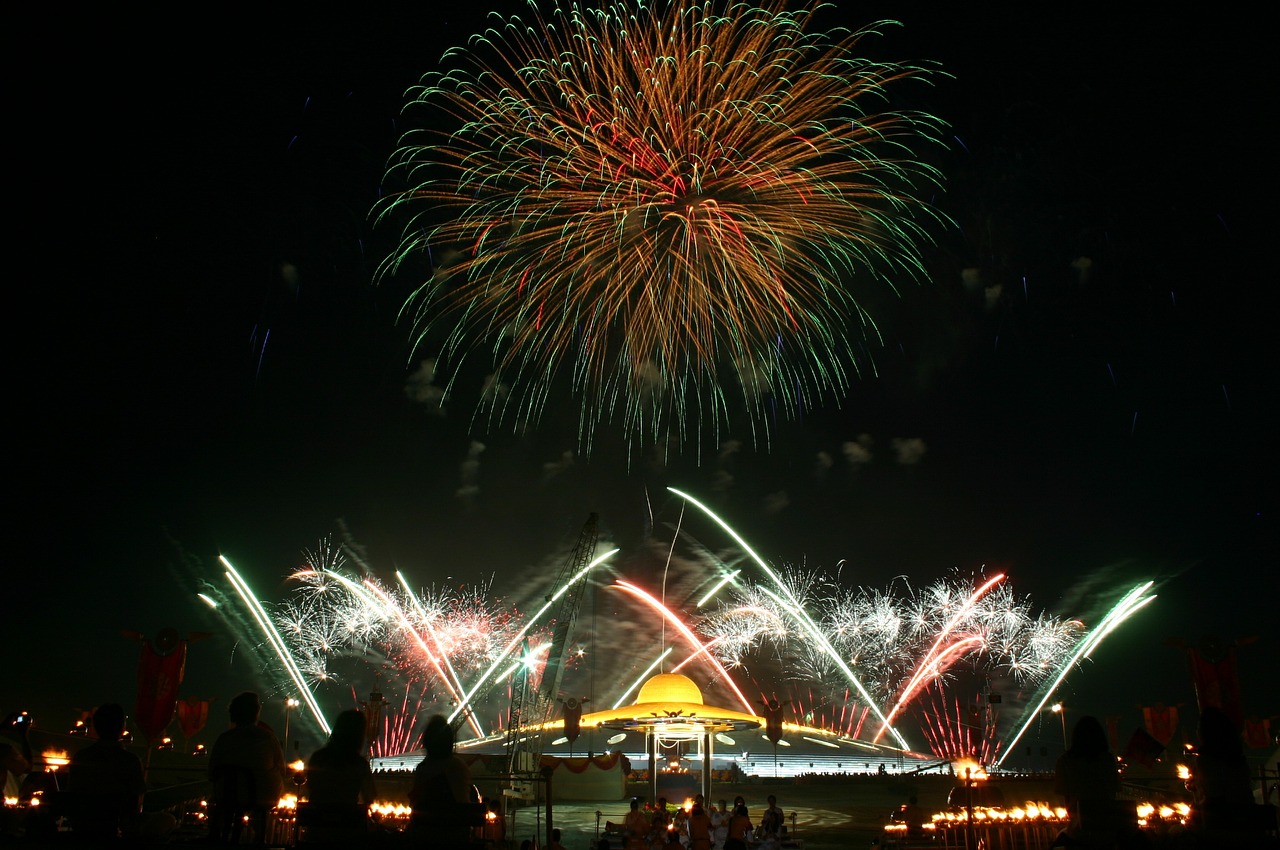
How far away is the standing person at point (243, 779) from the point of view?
6809mm

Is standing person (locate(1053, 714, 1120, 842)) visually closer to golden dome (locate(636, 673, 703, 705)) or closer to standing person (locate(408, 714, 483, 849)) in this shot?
standing person (locate(408, 714, 483, 849))

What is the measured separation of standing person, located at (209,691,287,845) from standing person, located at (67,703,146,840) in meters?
0.53

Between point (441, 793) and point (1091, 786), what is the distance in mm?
5513

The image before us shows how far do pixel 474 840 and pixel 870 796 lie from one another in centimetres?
3370

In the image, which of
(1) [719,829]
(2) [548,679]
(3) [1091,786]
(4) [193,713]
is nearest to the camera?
(3) [1091,786]

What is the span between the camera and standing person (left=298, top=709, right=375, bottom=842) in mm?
6312

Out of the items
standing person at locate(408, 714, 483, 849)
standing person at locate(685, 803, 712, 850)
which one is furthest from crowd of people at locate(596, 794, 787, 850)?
standing person at locate(408, 714, 483, 849)

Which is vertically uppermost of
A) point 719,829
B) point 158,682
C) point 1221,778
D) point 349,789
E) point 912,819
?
point 158,682

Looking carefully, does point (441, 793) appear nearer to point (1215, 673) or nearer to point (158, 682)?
point (158, 682)

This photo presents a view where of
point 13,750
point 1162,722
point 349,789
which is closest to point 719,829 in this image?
point 13,750

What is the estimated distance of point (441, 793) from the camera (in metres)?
6.81

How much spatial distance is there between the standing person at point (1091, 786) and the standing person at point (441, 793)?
16.9ft

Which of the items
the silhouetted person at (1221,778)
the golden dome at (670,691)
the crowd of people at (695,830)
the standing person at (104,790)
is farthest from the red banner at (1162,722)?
the standing person at (104,790)

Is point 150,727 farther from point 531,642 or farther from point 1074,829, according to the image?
point 531,642
